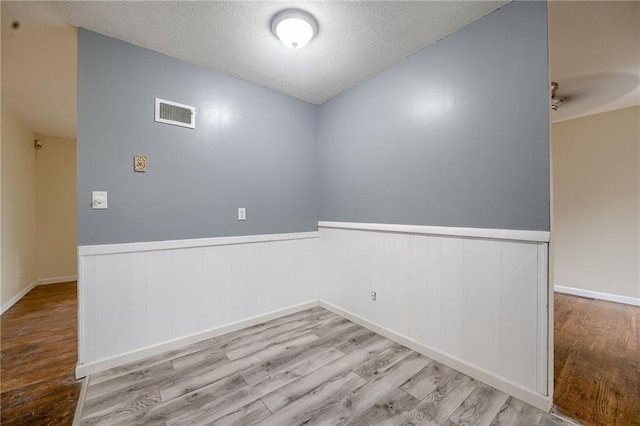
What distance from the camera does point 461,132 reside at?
1.88 meters

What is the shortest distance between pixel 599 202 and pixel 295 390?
455 cm

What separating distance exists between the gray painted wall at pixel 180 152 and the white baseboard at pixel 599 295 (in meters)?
3.96

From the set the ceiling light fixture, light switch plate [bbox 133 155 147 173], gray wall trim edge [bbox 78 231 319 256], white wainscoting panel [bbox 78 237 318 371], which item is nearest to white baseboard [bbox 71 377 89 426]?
white wainscoting panel [bbox 78 237 318 371]

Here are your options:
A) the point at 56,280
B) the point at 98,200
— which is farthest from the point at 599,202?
the point at 56,280

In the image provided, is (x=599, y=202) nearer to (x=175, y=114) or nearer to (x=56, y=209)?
(x=175, y=114)

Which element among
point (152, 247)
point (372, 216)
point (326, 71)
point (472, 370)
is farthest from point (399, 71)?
point (152, 247)

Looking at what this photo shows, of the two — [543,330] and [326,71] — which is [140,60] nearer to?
[326,71]

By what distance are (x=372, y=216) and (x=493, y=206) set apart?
1.05m

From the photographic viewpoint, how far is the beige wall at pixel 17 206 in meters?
3.15

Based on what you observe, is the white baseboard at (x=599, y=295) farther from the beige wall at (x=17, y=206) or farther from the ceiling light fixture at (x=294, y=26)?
the beige wall at (x=17, y=206)

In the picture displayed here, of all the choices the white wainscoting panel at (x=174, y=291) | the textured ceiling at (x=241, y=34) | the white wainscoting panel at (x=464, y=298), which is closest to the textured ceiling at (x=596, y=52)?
the textured ceiling at (x=241, y=34)

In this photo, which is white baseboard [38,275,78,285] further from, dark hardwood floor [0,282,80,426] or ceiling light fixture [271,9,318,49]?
ceiling light fixture [271,9,318,49]

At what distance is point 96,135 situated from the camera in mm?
1890

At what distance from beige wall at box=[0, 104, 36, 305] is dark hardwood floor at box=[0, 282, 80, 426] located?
0.51 metres
